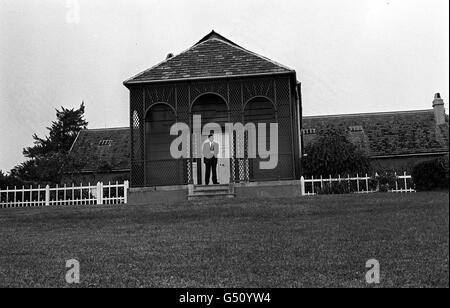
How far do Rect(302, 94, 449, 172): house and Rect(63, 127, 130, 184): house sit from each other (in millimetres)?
12098

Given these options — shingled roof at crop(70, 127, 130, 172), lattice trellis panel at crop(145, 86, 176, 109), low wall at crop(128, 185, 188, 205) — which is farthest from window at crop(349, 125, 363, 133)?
low wall at crop(128, 185, 188, 205)

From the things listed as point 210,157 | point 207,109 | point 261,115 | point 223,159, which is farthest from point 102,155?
point 210,157

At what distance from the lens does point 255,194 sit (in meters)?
19.1

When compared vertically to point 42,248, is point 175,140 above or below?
above

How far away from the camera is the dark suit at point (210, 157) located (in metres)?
18.3

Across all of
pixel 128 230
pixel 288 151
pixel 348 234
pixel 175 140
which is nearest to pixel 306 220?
pixel 348 234

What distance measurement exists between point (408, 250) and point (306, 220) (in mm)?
3282

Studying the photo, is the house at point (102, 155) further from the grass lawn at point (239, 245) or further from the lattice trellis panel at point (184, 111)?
the grass lawn at point (239, 245)

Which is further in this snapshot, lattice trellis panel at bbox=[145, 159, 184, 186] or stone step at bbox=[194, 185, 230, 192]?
lattice trellis panel at bbox=[145, 159, 184, 186]

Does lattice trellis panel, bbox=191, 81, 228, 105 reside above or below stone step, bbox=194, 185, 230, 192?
above

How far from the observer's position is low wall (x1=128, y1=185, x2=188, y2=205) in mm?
19703

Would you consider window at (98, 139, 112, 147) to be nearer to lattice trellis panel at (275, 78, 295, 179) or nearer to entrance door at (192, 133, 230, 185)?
entrance door at (192, 133, 230, 185)

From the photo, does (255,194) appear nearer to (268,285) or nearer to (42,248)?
(42,248)

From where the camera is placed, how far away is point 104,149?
130 feet
